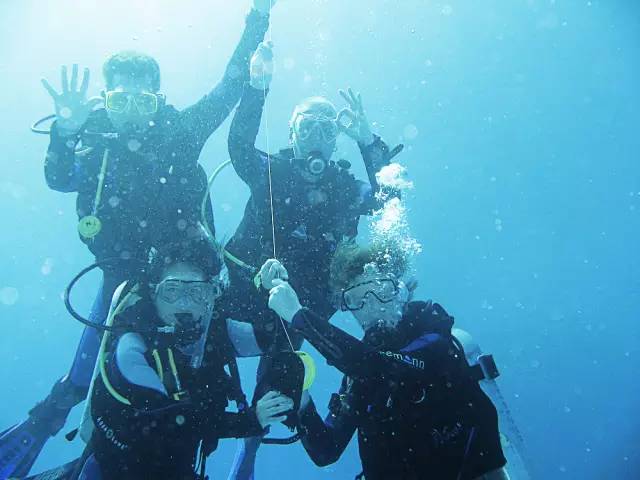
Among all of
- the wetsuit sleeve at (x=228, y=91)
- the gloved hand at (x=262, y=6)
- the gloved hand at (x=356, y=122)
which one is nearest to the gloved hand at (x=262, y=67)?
the wetsuit sleeve at (x=228, y=91)

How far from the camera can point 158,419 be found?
2.96m

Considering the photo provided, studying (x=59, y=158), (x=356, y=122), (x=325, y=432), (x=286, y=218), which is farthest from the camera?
(x=356, y=122)

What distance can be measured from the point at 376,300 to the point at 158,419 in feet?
6.96

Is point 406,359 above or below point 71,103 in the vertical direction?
below

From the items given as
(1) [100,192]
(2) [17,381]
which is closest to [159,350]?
(1) [100,192]

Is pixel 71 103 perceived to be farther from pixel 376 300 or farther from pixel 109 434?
pixel 376 300

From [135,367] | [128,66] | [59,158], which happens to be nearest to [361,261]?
[135,367]

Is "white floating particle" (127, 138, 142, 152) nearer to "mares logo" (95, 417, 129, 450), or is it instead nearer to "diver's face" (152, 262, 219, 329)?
"diver's face" (152, 262, 219, 329)

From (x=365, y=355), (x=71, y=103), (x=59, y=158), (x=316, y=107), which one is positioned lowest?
(x=365, y=355)

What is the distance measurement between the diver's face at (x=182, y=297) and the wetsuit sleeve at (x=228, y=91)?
1.96 m

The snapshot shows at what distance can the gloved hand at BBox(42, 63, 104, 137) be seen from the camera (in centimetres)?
417

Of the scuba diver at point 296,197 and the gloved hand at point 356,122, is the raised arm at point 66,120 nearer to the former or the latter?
the scuba diver at point 296,197

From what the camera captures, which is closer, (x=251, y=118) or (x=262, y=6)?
(x=251, y=118)

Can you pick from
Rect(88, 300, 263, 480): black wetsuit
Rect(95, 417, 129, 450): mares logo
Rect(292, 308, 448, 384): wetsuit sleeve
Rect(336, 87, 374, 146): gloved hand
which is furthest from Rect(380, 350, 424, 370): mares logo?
Rect(336, 87, 374, 146): gloved hand
